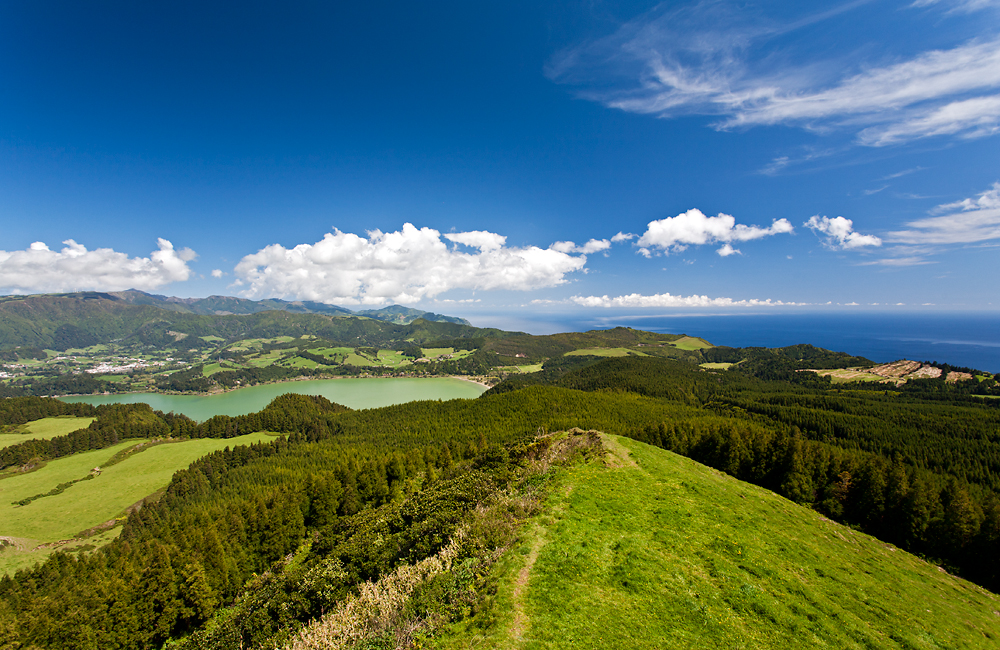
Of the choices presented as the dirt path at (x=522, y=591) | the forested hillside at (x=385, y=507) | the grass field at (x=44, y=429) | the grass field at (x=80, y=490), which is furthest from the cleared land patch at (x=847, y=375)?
the grass field at (x=44, y=429)

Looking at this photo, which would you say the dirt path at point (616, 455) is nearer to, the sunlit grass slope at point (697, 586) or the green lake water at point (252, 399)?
the sunlit grass slope at point (697, 586)

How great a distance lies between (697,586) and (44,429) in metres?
165

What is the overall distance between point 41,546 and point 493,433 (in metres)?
71.0

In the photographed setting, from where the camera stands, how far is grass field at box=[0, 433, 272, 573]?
2004 inches

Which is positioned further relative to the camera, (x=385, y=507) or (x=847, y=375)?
(x=847, y=375)

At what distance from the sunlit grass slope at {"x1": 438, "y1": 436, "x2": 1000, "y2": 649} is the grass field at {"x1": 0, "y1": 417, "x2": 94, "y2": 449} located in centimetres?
14337

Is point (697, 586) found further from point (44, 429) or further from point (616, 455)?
point (44, 429)

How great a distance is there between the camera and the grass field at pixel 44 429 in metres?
91.1

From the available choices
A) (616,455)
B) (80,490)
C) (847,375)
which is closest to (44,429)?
(80,490)

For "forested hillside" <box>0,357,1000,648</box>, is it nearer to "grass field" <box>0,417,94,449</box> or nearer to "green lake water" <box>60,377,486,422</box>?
"grass field" <box>0,417,94,449</box>

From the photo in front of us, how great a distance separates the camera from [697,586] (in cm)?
1232

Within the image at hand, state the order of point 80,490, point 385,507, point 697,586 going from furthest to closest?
point 80,490, point 385,507, point 697,586

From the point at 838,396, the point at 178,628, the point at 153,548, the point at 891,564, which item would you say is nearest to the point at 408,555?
the point at 891,564

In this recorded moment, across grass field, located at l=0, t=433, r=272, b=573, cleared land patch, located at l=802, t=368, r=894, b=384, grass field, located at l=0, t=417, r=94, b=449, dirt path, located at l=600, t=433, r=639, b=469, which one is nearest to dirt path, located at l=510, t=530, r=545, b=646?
dirt path, located at l=600, t=433, r=639, b=469
